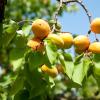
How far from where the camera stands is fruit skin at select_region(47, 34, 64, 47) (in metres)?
1.88

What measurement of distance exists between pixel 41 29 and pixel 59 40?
0.11 m

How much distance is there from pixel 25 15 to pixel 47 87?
583 cm

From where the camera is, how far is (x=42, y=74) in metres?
1.98

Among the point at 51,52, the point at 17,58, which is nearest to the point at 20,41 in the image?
the point at 17,58

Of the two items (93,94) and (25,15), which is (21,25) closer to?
(93,94)

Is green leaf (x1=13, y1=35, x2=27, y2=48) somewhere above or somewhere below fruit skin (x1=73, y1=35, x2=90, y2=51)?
above

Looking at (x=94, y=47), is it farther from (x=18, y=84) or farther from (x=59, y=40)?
(x=18, y=84)

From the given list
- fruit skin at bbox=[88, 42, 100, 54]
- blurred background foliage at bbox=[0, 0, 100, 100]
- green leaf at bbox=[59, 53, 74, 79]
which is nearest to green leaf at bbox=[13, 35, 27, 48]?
blurred background foliage at bbox=[0, 0, 100, 100]

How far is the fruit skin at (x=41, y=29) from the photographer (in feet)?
6.41

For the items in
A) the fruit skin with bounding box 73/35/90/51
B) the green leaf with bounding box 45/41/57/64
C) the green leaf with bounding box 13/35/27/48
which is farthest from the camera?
the fruit skin with bounding box 73/35/90/51

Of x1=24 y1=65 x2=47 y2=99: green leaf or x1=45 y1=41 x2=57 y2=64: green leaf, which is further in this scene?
x1=24 y1=65 x2=47 y2=99: green leaf

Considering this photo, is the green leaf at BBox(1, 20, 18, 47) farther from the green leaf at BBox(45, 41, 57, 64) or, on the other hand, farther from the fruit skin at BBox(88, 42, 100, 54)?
the fruit skin at BBox(88, 42, 100, 54)

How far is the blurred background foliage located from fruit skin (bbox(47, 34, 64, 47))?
129mm

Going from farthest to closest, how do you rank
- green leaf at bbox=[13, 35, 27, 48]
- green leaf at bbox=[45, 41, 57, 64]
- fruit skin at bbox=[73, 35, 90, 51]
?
fruit skin at bbox=[73, 35, 90, 51]
green leaf at bbox=[13, 35, 27, 48]
green leaf at bbox=[45, 41, 57, 64]
